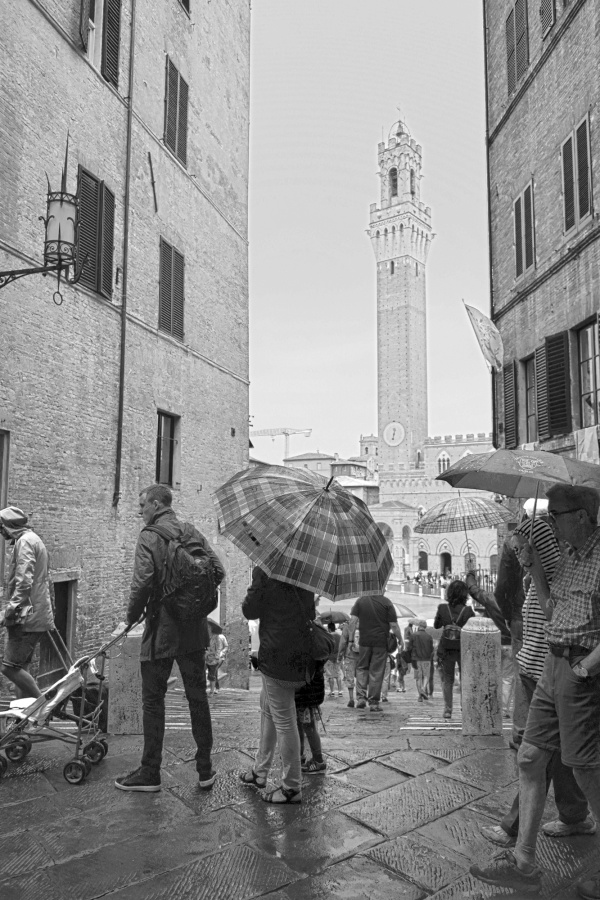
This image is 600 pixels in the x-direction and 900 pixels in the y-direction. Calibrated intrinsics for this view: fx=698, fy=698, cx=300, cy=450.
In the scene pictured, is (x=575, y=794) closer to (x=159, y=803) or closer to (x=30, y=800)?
(x=159, y=803)

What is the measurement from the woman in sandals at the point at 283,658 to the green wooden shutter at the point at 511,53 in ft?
40.5

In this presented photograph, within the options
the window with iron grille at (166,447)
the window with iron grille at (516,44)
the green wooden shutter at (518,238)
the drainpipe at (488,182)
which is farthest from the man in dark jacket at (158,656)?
the window with iron grille at (516,44)

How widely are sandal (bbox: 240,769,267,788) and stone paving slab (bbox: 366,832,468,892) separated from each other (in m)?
0.98

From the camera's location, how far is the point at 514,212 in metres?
13.0

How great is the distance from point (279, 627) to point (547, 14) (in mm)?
11648

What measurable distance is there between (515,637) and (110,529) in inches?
305

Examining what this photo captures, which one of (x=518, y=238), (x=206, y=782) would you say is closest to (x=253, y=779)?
(x=206, y=782)

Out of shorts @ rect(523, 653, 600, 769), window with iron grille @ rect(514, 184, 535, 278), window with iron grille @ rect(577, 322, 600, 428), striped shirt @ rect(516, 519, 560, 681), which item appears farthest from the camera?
window with iron grille @ rect(514, 184, 535, 278)

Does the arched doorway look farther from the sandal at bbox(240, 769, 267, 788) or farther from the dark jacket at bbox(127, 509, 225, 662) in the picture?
the dark jacket at bbox(127, 509, 225, 662)

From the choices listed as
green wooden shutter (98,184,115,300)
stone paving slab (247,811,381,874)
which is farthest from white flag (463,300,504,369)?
stone paving slab (247,811,381,874)

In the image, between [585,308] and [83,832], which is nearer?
[83,832]

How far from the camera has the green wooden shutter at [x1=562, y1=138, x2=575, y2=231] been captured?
34.6ft

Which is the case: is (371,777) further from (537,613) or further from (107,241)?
(107,241)

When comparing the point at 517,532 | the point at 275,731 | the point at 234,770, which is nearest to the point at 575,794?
the point at 517,532
